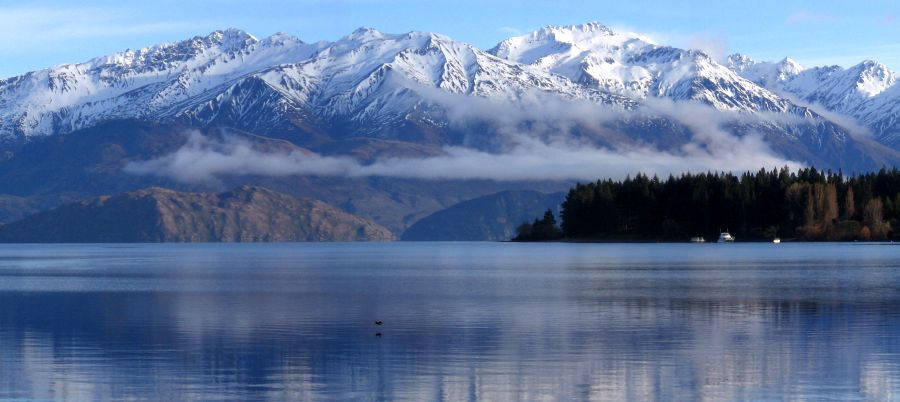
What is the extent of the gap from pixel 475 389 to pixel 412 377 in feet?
13.0

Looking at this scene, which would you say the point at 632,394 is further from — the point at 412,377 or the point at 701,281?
the point at 701,281

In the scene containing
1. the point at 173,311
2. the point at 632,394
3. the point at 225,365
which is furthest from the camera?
→ the point at 173,311

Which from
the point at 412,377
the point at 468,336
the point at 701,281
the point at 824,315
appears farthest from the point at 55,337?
the point at 701,281

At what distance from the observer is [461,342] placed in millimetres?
61844

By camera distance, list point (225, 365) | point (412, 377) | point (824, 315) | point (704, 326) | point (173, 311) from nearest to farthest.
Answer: point (412, 377), point (225, 365), point (704, 326), point (824, 315), point (173, 311)

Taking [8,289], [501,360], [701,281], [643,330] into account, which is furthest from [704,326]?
[8,289]

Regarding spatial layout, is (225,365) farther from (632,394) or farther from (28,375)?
(632,394)

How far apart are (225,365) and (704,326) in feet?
90.5

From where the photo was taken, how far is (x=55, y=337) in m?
66.9

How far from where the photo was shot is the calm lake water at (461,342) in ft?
154

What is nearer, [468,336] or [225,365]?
[225,365]

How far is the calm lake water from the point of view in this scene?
4694 centimetres

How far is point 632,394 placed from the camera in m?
45.2

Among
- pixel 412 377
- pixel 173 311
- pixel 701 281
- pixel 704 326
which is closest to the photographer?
pixel 412 377
